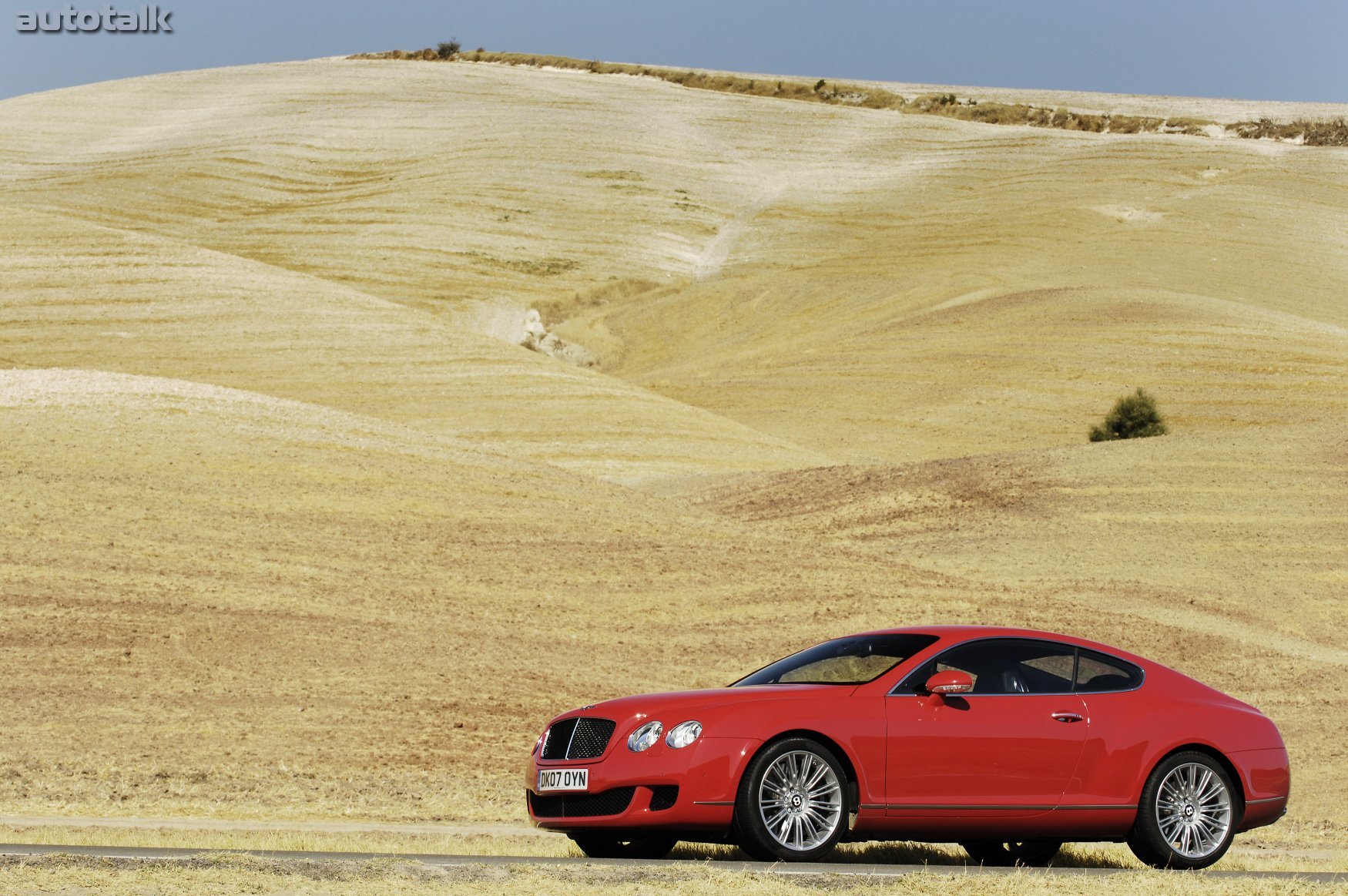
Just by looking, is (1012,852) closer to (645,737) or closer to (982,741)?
(982,741)

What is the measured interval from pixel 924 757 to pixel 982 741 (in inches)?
16.9

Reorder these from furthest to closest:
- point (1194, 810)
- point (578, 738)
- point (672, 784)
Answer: point (1194, 810), point (578, 738), point (672, 784)

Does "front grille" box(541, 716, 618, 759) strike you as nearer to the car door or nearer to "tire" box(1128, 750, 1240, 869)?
the car door

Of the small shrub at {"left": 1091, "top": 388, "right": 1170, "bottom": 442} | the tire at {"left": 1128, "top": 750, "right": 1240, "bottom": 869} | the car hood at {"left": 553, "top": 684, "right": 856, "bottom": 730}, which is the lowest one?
the small shrub at {"left": 1091, "top": 388, "right": 1170, "bottom": 442}

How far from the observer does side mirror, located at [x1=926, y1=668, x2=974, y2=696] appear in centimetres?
1028

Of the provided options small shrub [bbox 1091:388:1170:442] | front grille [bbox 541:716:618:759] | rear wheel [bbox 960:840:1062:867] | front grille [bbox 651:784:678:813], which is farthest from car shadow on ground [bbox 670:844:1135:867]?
small shrub [bbox 1091:388:1170:442]

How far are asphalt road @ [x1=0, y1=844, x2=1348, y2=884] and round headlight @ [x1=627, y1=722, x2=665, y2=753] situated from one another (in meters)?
0.71

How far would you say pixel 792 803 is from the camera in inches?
397

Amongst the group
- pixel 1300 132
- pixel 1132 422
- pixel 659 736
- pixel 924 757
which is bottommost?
pixel 1132 422

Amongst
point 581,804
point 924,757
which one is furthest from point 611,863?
point 924,757

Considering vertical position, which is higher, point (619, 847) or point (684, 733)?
point (684, 733)

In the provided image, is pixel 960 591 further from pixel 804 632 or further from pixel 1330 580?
pixel 1330 580

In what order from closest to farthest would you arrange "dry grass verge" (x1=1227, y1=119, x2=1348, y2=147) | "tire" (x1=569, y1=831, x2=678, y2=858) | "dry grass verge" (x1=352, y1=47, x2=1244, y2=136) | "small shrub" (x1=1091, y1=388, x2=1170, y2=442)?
"tire" (x1=569, y1=831, x2=678, y2=858) → "small shrub" (x1=1091, y1=388, x2=1170, y2=442) → "dry grass verge" (x1=1227, y1=119, x2=1348, y2=147) → "dry grass verge" (x1=352, y1=47, x2=1244, y2=136)

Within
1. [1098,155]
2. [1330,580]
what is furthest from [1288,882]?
[1098,155]
